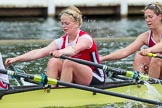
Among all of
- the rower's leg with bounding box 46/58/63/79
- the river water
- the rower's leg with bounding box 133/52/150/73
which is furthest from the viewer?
the river water

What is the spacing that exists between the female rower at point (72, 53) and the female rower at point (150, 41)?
742mm

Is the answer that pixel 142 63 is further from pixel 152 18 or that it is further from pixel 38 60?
pixel 38 60

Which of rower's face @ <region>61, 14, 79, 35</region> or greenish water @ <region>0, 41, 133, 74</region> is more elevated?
rower's face @ <region>61, 14, 79, 35</region>

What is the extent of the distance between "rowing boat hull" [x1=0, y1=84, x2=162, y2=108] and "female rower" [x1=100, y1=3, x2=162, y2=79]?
1.01 ft

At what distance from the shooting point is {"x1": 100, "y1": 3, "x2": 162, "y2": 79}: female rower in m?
7.14

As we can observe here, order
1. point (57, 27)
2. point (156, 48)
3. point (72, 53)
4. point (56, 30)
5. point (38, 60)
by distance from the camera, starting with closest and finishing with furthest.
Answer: point (72, 53) → point (156, 48) → point (38, 60) → point (56, 30) → point (57, 27)

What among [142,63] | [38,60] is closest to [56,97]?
[142,63]

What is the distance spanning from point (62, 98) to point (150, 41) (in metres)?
1.68

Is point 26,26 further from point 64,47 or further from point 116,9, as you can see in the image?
point 64,47

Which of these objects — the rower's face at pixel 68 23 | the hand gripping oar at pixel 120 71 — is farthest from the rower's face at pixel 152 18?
the rower's face at pixel 68 23


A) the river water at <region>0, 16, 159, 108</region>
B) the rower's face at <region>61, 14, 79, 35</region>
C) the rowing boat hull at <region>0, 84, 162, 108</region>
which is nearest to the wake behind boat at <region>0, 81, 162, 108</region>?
the rowing boat hull at <region>0, 84, 162, 108</region>

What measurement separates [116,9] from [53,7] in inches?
120

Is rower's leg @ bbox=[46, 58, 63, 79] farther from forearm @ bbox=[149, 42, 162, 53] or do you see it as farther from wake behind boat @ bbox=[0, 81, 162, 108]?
forearm @ bbox=[149, 42, 162, 53]

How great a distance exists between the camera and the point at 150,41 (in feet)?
24.3
